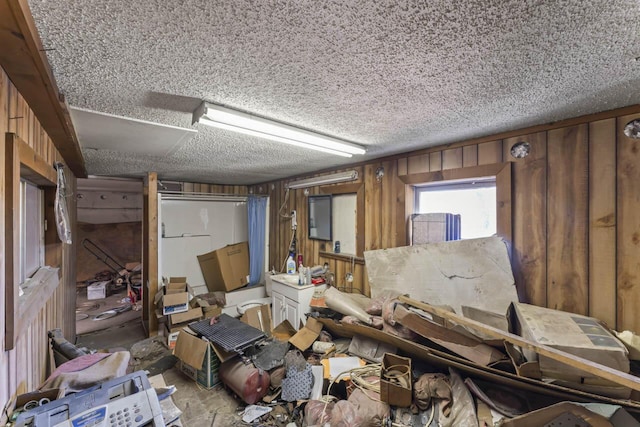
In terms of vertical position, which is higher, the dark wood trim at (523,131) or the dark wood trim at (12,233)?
the dark wood trim at (523,131)

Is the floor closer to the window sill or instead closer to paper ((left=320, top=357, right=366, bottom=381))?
paper ((left=320, top=357, right=366, bottom=381))

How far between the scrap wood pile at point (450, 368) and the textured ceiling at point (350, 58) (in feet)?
4.11

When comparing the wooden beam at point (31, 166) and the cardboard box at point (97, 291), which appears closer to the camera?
the wooden beam at point (31, 166)

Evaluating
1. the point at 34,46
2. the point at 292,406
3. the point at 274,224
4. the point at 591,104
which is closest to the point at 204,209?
the point at 274,224

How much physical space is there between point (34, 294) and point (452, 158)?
118 inches

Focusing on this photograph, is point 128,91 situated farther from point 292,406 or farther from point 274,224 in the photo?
point 274,224

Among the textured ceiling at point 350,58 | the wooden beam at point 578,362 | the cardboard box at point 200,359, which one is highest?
the textured ceiling at point 350,58

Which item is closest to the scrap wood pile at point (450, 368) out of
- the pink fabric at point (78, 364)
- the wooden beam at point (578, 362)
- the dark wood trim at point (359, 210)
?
the wooden beam at point (578, 362)

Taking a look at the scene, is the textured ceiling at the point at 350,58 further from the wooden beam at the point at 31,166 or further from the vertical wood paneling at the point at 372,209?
the vertical wood paneling at the point at 372,209

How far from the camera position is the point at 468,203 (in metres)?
2.40

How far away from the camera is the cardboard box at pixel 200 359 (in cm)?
251

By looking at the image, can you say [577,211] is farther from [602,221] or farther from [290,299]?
[290,299]

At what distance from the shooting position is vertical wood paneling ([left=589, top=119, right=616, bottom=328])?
159 centimetres

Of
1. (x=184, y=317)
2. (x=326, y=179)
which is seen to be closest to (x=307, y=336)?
(x=184, y=317)
